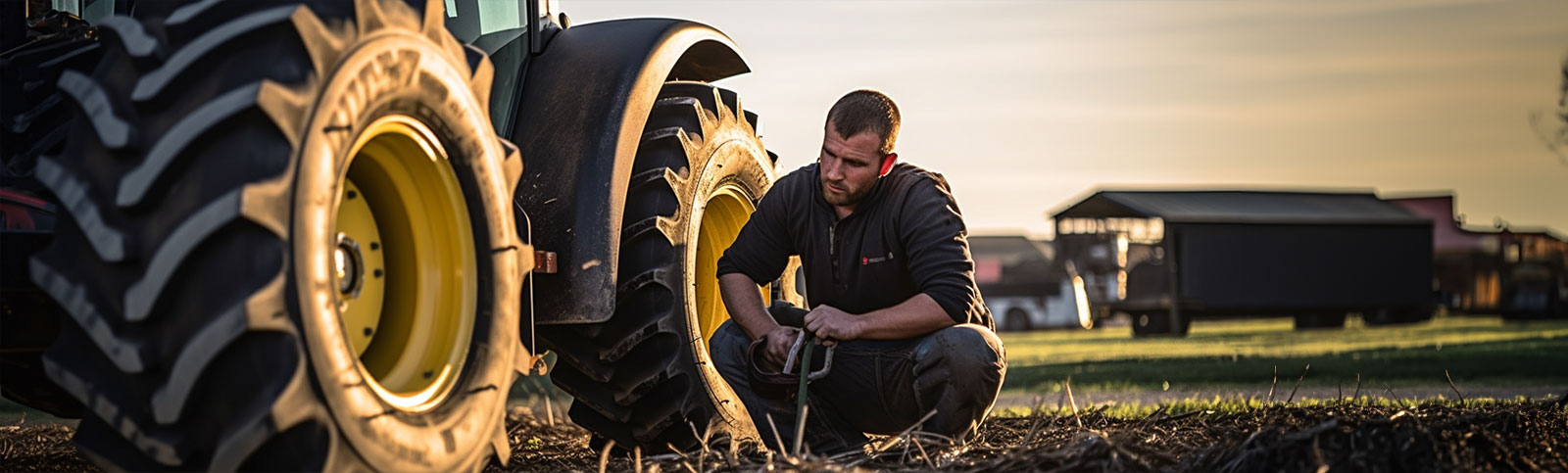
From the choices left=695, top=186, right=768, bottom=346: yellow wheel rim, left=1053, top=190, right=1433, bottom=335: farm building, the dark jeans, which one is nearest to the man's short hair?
the dark jeans

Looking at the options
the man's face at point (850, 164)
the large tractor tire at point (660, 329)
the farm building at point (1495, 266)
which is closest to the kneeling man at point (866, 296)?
the man's face at point (850, 164)

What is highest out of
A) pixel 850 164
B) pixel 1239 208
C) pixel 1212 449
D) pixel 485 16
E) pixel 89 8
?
pixel 89 8

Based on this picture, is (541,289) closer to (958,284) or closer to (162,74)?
(958,284)

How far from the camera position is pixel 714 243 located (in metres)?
5.72

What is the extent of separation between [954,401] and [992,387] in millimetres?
127

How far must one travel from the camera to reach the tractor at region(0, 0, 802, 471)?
260cm

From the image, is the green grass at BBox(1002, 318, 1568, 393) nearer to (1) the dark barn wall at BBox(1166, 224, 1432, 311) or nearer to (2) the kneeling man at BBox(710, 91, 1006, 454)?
(2) the kneeling man at BBox(710, 91, 1006, 454)

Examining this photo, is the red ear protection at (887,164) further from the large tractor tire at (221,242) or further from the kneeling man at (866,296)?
the large tractor tire at (221,242)

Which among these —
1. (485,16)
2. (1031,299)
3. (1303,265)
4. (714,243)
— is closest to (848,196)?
(714,243)

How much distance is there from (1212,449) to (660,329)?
168 cm

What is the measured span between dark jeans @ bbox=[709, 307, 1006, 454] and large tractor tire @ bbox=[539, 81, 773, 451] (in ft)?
0.33

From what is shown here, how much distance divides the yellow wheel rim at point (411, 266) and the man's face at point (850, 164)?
154 centimetres

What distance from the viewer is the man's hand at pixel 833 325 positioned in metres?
4.69

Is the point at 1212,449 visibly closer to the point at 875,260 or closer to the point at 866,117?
the point at 875,260
